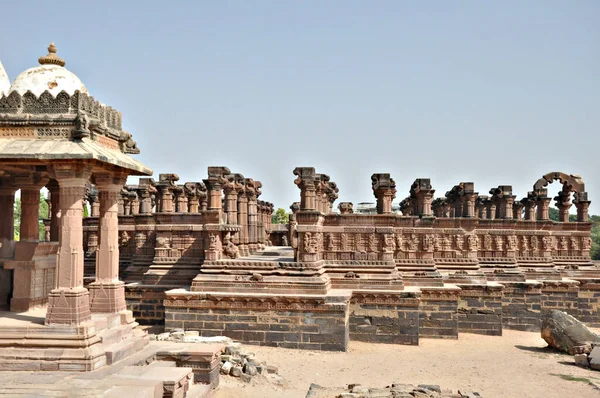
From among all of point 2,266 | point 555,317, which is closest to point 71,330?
point 2,266

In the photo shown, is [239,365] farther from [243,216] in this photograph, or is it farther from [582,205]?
[582,205]

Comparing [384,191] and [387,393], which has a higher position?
[384,191]

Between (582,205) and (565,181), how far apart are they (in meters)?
1.32

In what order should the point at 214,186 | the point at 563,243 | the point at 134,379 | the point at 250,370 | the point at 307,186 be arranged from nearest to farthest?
the point at 134,379, the point at 250,370, the point at 307,186, the point at 214,186, the point at 563,243

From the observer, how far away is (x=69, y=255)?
8.79m

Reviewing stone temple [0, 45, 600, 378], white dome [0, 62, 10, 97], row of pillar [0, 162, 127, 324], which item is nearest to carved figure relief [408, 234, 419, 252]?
stone temple [0, 45, 600, 378]

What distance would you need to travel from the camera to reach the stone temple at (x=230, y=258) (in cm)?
891

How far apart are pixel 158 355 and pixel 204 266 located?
6.83 m

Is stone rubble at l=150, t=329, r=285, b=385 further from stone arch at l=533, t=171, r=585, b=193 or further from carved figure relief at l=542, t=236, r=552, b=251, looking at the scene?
stone arch at l=533, t=171, r=585, b=193

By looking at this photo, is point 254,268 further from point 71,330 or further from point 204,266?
point 71,330

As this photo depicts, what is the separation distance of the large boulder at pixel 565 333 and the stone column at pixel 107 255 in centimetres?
1228

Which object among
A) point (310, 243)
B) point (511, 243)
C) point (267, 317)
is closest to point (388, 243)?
point (310, 243)

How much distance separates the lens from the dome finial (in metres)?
9.77

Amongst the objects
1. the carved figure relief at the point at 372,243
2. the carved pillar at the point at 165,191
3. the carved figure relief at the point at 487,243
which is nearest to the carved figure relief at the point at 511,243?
the carved figure relief at the point at 487,243
